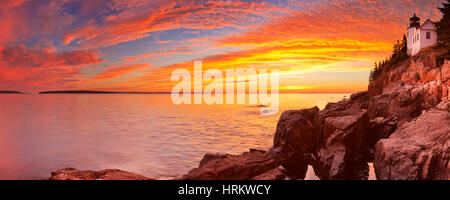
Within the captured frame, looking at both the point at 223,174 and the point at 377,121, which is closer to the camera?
the point at 223,174

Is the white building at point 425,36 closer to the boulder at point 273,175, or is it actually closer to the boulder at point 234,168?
the boulder at point 234,168

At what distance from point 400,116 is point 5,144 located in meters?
34.8

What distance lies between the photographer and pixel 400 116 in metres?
21.0

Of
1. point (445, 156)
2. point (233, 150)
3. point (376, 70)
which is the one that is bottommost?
point (233, 150)

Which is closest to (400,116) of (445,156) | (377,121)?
(377,121)

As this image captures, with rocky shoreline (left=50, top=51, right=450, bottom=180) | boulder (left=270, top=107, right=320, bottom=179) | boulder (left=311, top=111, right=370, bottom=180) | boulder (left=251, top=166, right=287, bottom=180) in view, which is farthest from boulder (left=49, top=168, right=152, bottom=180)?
boulder (left=311, top=111, right=370, bottom=180)

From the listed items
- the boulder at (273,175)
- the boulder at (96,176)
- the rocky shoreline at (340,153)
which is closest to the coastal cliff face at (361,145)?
the rocky shoreline at (340,153)

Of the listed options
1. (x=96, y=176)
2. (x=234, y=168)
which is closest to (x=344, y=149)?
(x=234, y=168)

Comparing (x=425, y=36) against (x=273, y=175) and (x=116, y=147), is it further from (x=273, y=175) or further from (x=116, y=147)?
(x=116, y=147)

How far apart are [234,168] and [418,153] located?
24.7ft

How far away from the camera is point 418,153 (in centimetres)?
1025
